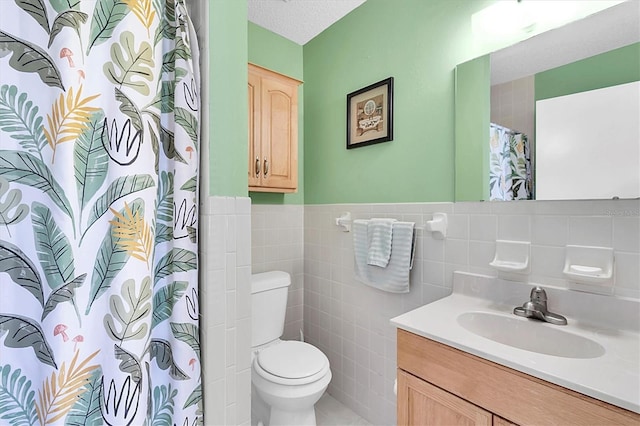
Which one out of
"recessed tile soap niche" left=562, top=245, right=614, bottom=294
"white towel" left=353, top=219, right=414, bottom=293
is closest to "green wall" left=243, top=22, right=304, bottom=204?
"white towel" left=353, top=219, right=414, bottom=293

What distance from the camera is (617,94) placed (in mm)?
979

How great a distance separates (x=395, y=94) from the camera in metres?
1.63

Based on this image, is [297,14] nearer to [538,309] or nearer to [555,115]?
[555,115]

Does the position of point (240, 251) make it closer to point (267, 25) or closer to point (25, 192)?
point (25, 192)

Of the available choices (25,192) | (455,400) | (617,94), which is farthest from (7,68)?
(617,94)

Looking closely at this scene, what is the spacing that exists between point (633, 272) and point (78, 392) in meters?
1.61

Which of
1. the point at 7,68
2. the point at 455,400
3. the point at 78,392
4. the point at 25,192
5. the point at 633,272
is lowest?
the point at 455,400

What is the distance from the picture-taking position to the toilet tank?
1695 mm

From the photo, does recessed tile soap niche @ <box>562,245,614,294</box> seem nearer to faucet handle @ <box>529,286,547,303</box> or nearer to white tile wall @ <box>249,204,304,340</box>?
faucet handle @ <box>529,286,547,303</box>

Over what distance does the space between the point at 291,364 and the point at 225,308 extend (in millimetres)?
709

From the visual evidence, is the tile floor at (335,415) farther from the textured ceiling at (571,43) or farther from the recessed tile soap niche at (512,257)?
the textured ceiling at (571,43)

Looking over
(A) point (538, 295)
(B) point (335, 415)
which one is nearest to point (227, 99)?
(A) point (538, 295)

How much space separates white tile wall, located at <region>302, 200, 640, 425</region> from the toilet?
358 mm

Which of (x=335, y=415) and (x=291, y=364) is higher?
(x=291, y=364)
